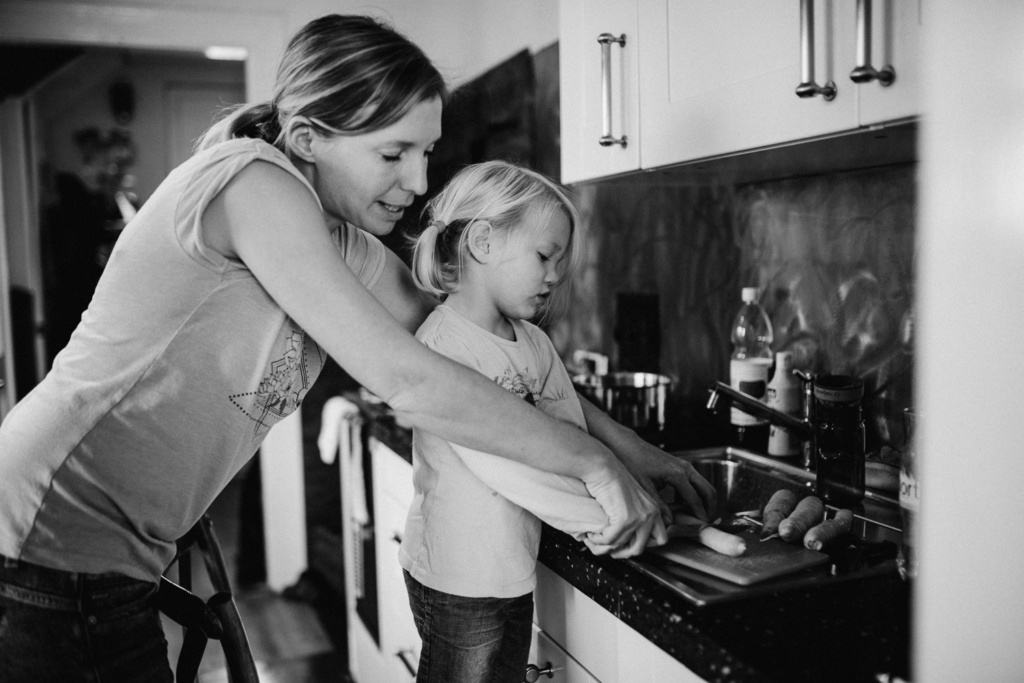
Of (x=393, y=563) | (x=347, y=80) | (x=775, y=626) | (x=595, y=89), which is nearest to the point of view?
(x=775, y=626)

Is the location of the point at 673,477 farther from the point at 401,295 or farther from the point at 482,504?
the point at 401,295

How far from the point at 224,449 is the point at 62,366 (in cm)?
19

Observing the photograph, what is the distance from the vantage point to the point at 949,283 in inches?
20.9

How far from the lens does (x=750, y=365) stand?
1604 millimetres

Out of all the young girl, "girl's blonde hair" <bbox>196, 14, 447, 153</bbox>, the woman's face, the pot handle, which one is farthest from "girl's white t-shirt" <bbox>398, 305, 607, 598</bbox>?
the pot handle

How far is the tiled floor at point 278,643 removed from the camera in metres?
2.46

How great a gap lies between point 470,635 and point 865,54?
33.2 inches

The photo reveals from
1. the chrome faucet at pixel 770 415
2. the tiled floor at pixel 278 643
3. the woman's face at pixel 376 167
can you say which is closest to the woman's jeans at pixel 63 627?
the woman's face at pixel 376 167

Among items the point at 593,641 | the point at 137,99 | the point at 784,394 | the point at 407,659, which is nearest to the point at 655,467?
the point at 593,641

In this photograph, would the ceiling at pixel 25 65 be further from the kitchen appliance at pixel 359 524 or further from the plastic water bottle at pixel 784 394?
the plastic water bottle at pixel 784 394

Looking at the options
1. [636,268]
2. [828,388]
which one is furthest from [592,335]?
[828,388]

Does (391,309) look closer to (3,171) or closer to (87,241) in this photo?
(3,171)

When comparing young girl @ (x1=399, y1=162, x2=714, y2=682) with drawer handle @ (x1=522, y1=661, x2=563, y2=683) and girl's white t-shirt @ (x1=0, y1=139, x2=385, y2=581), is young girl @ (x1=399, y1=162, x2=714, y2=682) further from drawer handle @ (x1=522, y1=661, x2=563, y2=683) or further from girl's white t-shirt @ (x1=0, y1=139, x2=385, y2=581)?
girl's white t-shirt @ (x1=0, y1=139, x2=385, y2=581)

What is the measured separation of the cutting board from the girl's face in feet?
1.25
